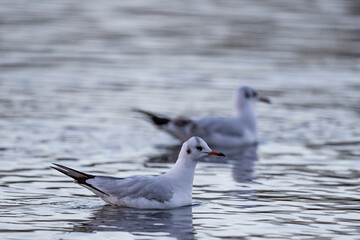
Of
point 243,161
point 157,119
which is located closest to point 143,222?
point 243,161

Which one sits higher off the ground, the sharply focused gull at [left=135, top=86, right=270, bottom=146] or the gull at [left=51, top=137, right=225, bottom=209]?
the gull at [left=51, top=137, right=225, bottom=209]

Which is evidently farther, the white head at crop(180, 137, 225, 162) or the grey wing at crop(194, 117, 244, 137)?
the grey wing at crop(194, 117, 244, 137)

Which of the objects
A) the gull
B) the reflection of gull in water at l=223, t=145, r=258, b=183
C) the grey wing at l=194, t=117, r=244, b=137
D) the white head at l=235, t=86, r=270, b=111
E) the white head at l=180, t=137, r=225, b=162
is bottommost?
the reflection of gull in water at l=223, t=145, r=258, b=183

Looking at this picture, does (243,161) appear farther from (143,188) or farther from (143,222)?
(143,222)

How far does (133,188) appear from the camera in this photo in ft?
36.6

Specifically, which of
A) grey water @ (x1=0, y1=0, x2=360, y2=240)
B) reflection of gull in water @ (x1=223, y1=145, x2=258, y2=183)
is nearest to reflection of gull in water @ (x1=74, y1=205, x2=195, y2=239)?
grey water @ (x1=0, y1=0, x2=360, y2=240)

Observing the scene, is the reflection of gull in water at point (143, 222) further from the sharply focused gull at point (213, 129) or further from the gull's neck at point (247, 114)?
the gull's neck at point (247, 114)

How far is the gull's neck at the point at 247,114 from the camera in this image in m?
16.5

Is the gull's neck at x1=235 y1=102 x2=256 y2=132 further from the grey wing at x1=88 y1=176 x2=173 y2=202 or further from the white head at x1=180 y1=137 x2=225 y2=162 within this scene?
the grey wing at x1=88 y1=176 x2=173 y2=202

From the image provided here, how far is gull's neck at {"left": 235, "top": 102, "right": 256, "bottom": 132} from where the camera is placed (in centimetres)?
1655

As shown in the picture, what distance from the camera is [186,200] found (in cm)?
1130

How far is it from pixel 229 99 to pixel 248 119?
2.34 metres

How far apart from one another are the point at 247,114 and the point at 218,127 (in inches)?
30.0

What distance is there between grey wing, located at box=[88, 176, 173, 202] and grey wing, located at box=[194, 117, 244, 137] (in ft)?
16.2
